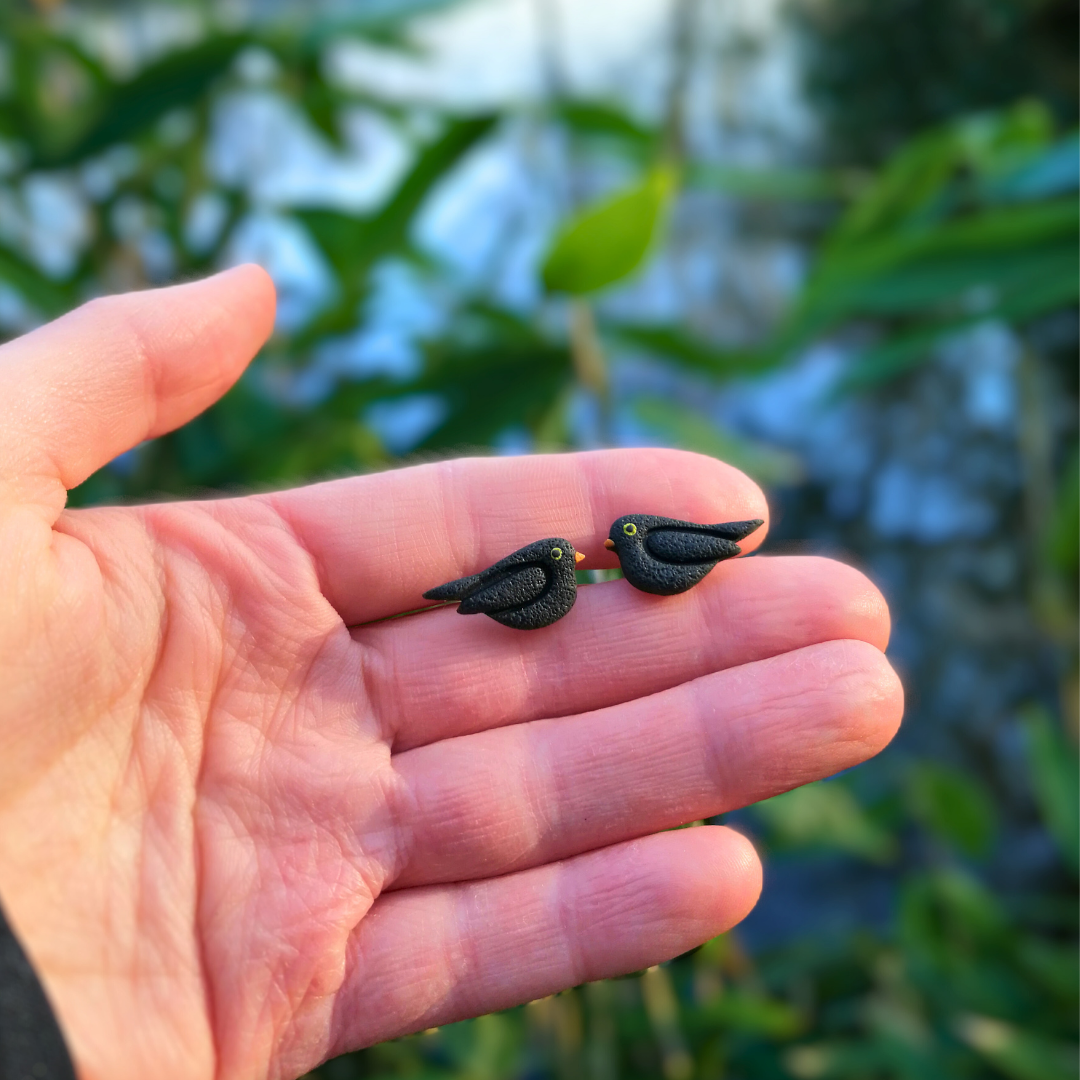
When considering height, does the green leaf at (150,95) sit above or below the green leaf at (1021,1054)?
above

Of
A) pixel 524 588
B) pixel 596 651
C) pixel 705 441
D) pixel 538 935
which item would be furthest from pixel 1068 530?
pixel 538 935

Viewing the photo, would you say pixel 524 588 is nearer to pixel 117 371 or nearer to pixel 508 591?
pixel 508 591

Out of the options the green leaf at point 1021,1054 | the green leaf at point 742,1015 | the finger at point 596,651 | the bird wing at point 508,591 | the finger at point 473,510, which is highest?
the finger at point 473,510

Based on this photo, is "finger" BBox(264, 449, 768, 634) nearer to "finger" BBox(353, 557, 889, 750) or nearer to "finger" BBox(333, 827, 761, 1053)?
"finger" BBox(353, 557, 889, 750)

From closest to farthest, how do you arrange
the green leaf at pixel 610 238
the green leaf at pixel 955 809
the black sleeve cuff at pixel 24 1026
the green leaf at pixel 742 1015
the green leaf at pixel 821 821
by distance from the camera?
1. the black sleeve cuff at pixel 24 1026
2. the green leaf at pixel 610 238
3. the green leaf at pixel 742 1015
4. the green leaf at pixel 821 821
5. the green leaf at pixel 955 809

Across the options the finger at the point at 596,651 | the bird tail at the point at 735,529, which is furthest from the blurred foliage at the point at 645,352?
the finger at the point at 596,651

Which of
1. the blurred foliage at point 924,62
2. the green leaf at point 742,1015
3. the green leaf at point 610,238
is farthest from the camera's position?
the blurred foliage at point 924,62

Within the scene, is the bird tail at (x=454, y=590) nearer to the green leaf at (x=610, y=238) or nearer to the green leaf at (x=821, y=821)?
the green leaf at (x=610, y=238)
